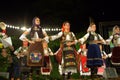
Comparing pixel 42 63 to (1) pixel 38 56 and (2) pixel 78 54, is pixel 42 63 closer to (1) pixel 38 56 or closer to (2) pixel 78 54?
(1) pixel 38 56

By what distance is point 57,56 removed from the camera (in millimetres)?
11227

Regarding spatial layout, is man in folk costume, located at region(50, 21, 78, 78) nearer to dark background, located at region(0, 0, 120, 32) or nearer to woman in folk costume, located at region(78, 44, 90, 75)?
woman in folk costume, located at region(78, 44, 90, 75)

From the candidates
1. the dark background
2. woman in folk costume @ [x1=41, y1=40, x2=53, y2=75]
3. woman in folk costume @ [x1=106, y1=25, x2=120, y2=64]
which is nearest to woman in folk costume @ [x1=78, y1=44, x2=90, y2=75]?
woman in folk costume @ [x1=106, y1=25, x2=120, y2=64]

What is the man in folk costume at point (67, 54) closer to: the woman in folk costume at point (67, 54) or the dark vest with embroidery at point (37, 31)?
the woman in folk costume at point (67, 54)

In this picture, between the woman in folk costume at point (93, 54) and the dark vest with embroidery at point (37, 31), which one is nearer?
the woman in folk costume at point (93, 54)

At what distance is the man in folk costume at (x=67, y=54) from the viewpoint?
10.9 metres

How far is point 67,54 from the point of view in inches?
433

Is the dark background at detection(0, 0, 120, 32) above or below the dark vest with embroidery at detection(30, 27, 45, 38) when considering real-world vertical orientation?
above

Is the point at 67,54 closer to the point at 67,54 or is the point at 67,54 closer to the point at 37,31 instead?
the point at 67,54

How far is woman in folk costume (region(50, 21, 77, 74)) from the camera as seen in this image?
10914mm

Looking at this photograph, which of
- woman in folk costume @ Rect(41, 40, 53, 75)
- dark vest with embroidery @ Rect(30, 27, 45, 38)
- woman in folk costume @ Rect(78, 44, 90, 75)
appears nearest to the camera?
dark vest with embroidery @ Rect(30, 27, 45, 38)

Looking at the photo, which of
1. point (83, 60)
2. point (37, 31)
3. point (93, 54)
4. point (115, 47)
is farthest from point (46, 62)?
point (115, 47)

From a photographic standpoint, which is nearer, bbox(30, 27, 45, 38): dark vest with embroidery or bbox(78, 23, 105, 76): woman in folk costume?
bbox(78, 23, 105, 76): woman in folk costume

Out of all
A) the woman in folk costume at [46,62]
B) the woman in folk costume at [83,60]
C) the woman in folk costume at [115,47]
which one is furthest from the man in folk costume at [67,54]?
the woman in folk costume at [115,47]
